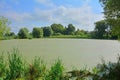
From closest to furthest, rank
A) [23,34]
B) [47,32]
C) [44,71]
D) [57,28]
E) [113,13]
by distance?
[44,71], [113,13], [23,34], [47,32], [57,28]

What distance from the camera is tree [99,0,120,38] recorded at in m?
12.8

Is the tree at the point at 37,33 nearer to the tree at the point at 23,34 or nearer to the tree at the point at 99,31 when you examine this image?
the tree at the point at 23,34

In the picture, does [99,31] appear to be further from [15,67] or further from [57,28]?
[15,67]

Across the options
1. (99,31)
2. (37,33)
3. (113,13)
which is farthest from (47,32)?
(113,13)

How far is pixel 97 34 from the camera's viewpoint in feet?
185

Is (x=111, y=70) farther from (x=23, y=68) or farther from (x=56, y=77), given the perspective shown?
(x=23, y=68)

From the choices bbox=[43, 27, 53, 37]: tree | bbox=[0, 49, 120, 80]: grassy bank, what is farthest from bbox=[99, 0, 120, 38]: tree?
bbox=[43, 27, 53, 37]: tree

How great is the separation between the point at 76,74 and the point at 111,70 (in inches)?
40.0

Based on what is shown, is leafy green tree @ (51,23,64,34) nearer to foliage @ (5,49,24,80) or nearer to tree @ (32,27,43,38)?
tree @ (32,27,43,38)

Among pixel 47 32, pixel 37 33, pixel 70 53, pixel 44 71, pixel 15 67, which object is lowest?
Result: pixel 70 53

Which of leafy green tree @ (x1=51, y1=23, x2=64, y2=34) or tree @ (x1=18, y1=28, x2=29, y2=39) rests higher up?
leafy green tree @ (x1=51, y1=23, x2=64, y2=34)

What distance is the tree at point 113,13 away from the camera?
41.8 feet

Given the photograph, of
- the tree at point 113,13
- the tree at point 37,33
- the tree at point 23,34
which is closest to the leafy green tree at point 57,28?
the tree at point 37,33

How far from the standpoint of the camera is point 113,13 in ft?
45.2
